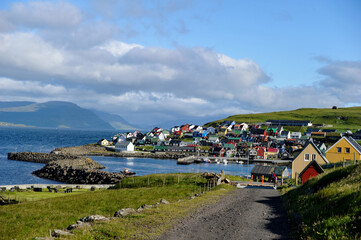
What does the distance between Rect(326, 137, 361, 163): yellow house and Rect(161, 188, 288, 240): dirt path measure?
35.8 m

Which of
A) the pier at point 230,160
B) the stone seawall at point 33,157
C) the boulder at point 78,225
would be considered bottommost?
the pier at point 230,160

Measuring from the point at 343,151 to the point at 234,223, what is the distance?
147ft

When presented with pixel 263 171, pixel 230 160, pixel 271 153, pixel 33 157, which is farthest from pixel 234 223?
pixel 271 153

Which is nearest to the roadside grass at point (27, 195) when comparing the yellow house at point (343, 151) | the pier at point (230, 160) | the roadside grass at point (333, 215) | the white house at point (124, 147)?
the roadside grass at point (333, 215)

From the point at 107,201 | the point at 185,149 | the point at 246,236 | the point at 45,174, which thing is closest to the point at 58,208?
the point at 107,201

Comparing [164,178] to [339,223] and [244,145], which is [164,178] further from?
[244,145]

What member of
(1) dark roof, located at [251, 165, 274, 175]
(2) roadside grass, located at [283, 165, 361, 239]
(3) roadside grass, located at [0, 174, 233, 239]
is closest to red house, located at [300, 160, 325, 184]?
(3) roadside grass, located at [0, 174, 233, 239]

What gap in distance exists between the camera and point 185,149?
625 feet

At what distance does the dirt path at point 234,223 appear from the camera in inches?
650

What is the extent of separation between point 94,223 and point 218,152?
527ft

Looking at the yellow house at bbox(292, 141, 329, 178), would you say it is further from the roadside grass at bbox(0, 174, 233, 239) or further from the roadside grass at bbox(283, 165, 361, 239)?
the roadside grass at bbox(283, 165, 361, 239)

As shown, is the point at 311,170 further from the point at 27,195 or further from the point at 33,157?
the point at 33,157

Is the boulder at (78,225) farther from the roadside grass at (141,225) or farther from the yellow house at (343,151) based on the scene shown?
the yellow house at (343,151)

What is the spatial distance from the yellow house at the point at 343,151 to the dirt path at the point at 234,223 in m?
35.8
